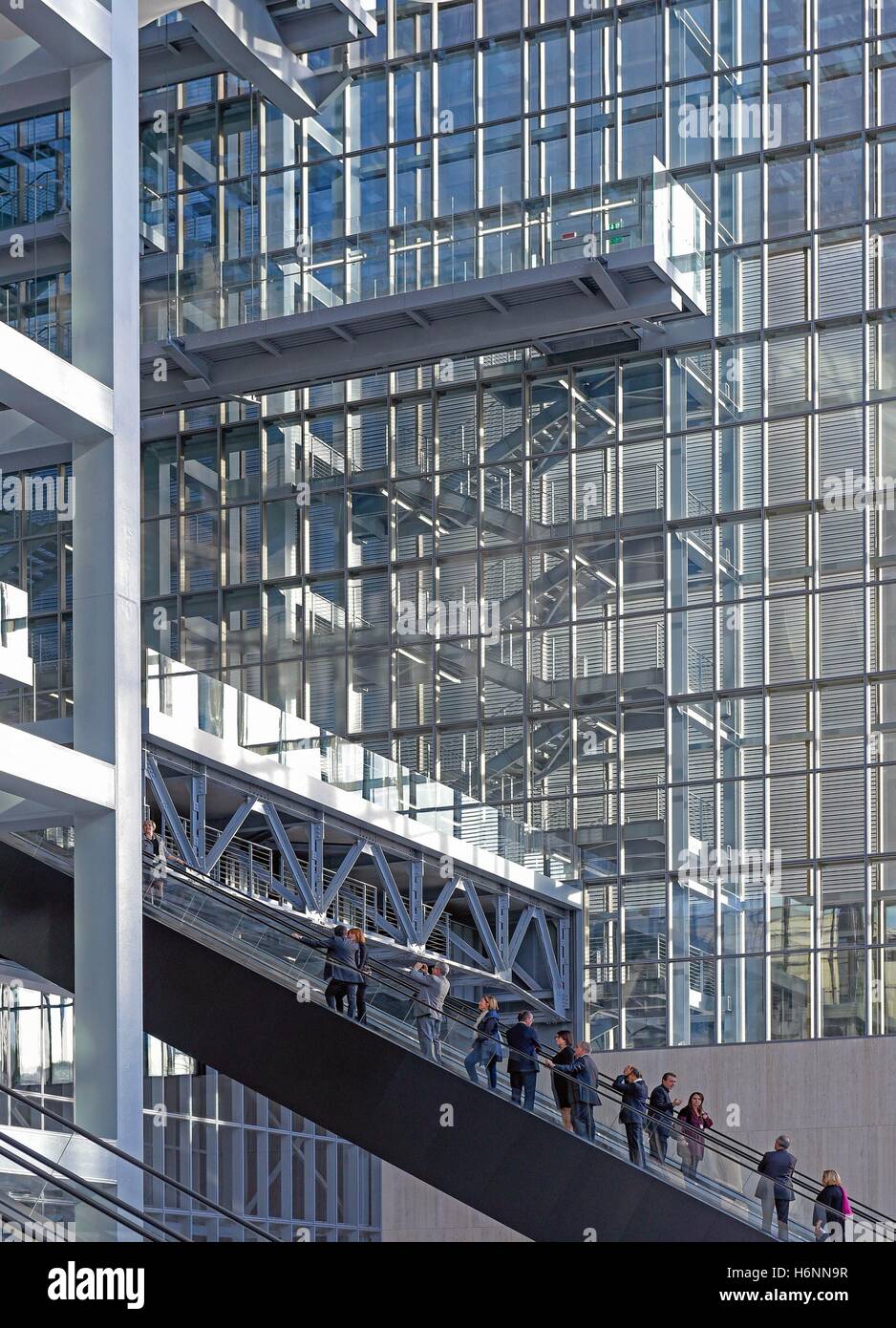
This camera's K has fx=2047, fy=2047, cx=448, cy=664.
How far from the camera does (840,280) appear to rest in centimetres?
4112

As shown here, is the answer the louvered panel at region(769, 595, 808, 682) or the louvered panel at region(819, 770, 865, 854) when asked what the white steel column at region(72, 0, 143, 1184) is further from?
the louvered panel at region(769, 595, 808, 682)

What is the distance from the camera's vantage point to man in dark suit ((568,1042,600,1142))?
72.0 feet

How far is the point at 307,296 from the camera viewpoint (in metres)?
39.6

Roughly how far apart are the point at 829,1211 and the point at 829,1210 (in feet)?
0.06

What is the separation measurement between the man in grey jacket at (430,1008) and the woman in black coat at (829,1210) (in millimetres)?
4814

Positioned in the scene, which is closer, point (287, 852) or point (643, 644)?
point (287, 852)

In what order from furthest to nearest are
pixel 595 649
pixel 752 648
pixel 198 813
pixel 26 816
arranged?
pixel 595 649 → pixel 752 648 → pixel 198 813 → pixel 26 816

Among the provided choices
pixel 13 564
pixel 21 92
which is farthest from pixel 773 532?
pixel 21 92

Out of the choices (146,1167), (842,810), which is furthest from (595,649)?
(146,1167)

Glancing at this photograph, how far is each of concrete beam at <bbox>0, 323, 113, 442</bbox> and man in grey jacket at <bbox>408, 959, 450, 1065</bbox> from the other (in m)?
7.86

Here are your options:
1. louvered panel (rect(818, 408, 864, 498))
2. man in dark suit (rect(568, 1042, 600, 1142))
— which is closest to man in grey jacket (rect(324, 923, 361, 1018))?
man in dark suit (rect(568, 1042, 600, 1142))

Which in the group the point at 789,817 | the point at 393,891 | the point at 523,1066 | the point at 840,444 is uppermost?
the point at 840,444

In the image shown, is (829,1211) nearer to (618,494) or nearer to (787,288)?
(618,494)

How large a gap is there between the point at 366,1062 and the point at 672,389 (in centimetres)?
2370
